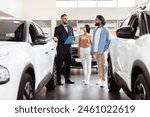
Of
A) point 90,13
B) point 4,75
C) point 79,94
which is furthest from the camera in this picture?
point 90,13

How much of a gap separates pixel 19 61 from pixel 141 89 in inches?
50.2

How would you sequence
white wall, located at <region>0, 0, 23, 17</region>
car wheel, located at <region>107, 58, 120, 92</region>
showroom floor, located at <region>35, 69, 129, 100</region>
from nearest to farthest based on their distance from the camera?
showroom floor, located at <region>35, 69, 129, 100</region> → car wheel, located at <region>107, 58, 120, 92</region> → white wall, located at <region>0, 0, 23, 17</region>

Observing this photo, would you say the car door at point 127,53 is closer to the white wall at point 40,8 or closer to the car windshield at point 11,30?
the car windshield at point 11,30

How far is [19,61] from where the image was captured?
10.5ft

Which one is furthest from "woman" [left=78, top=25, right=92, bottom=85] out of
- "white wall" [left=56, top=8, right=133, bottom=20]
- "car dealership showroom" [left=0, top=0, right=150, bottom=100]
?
"white wall" [left=56, top=8, right=133, bottom=20]

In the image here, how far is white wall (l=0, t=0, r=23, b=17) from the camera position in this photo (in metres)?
14.2

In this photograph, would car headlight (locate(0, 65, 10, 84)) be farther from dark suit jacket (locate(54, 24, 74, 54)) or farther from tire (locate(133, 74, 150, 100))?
dark suit jacket (locate(54, 24, 74, 54))

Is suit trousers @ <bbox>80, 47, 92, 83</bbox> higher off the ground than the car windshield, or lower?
lower

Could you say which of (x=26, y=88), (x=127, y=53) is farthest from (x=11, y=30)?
(x=127, y=53)

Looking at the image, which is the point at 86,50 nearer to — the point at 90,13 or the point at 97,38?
the point at 97,38

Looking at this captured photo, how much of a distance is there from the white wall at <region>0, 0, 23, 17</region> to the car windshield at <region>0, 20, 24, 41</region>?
9.41 m

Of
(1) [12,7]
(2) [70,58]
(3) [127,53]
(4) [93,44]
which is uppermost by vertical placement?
(1) [12,7]

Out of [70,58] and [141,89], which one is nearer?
[141,89]

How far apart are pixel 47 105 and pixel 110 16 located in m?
16.5
